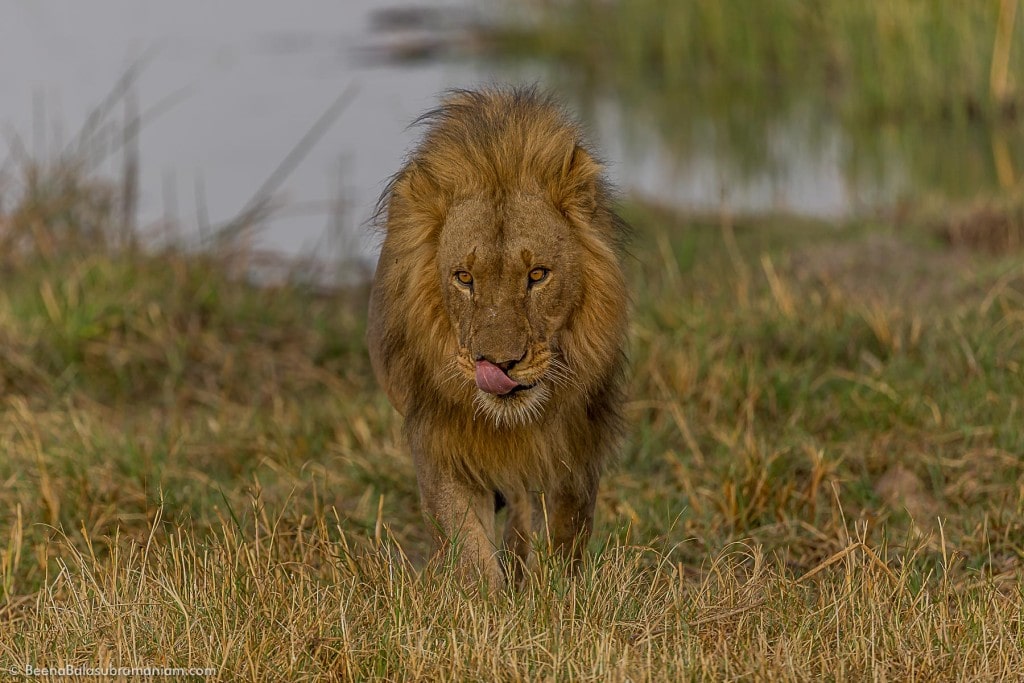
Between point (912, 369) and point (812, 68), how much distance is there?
450 inches

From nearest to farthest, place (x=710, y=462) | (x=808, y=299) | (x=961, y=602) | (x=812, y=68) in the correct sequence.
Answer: (x=961, y=602) < (x=710, y=462) < (x=808, y=299) < (x=812, y=68)

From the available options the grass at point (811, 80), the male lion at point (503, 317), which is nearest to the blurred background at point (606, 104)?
the grass at point (811, 80)

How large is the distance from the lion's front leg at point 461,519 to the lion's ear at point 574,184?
2.69ft

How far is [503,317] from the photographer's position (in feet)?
12.4

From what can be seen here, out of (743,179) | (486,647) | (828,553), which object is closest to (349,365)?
(828,553)

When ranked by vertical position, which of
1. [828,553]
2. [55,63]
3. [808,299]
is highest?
[55,63]

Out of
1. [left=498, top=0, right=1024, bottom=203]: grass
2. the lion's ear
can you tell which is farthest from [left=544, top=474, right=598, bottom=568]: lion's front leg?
[left=498, top=0, right=1024, bottom=203]: grass

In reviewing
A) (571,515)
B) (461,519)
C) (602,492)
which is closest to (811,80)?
(602,492)

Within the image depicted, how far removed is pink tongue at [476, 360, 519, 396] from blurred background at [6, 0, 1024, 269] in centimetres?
518

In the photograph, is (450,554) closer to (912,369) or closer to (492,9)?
(912,369)

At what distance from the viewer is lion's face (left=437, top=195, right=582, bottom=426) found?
12.4ft

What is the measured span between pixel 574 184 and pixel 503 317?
51cm

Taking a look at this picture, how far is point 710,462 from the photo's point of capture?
5.64 m

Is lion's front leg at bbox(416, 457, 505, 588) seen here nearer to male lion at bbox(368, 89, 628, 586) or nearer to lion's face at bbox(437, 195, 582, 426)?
male lion at bbox(368, 89, 628, 586)
